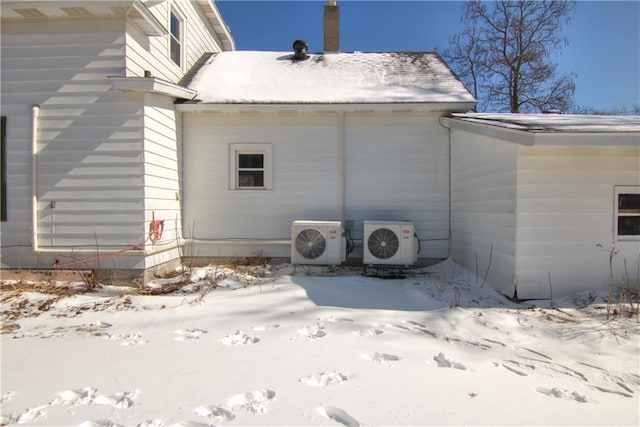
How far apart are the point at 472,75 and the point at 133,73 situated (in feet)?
51.7

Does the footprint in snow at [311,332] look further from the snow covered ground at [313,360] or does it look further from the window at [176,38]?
the window at [176,38]

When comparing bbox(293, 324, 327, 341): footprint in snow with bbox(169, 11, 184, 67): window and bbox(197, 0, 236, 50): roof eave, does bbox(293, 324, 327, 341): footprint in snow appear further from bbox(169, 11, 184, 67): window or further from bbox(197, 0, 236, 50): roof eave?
bbox(197, 0, 236, 50): roof eave

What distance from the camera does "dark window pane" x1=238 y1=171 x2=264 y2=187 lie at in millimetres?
7359

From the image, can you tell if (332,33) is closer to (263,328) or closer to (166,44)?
(166,44)

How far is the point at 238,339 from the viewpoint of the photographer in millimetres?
3535

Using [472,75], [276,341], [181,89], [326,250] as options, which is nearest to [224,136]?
[181,89]

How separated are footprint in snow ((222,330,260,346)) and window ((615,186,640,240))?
5.31 m

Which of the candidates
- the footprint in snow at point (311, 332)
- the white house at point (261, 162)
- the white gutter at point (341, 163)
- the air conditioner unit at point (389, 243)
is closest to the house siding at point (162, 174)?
the white house at point (261, 162)

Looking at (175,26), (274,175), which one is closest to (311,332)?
(274,175)

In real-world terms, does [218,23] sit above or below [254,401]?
above

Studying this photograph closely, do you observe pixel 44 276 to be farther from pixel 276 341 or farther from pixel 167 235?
pixel 276 341

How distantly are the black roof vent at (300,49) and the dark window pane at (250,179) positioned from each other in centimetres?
406

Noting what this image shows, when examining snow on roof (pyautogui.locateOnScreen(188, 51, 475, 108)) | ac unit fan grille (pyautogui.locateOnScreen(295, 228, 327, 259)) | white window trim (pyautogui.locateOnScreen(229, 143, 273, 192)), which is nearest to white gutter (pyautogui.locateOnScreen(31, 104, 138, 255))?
snow on roof (pyautogui.locateOnScreen(188, 51, 475, 108))

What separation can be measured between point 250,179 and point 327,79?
3032 mm
